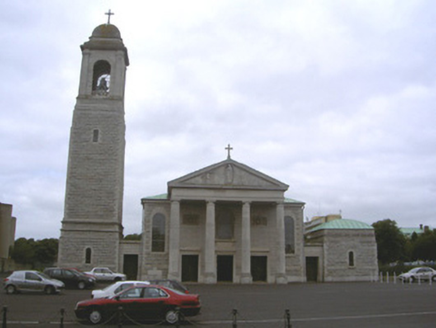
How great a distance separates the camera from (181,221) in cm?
4888

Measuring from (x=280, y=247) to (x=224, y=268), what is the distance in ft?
20.5

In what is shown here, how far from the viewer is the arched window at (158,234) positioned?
157 ft

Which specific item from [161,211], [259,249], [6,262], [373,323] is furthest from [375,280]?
[6,262]

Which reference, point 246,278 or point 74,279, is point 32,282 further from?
point 246,278

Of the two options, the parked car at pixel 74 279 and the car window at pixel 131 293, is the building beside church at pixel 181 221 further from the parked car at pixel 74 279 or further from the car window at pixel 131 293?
the car window at pixel 131 293

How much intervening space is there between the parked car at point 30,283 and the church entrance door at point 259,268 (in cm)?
2429

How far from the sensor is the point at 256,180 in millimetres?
47531

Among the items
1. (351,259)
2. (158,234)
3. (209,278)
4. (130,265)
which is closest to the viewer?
(209,278)

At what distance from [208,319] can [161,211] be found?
31332 millimetres

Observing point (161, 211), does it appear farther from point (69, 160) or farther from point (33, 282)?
point (33, 282)

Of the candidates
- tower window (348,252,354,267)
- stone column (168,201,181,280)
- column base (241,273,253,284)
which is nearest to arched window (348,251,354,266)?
tower window (348,252,354,267)

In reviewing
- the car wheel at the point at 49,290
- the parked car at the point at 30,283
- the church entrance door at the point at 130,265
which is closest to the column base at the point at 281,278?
the church entrance door at the point at 130,265

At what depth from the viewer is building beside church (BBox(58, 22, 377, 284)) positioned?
1777 inches

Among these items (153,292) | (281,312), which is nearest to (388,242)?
(281,312)
